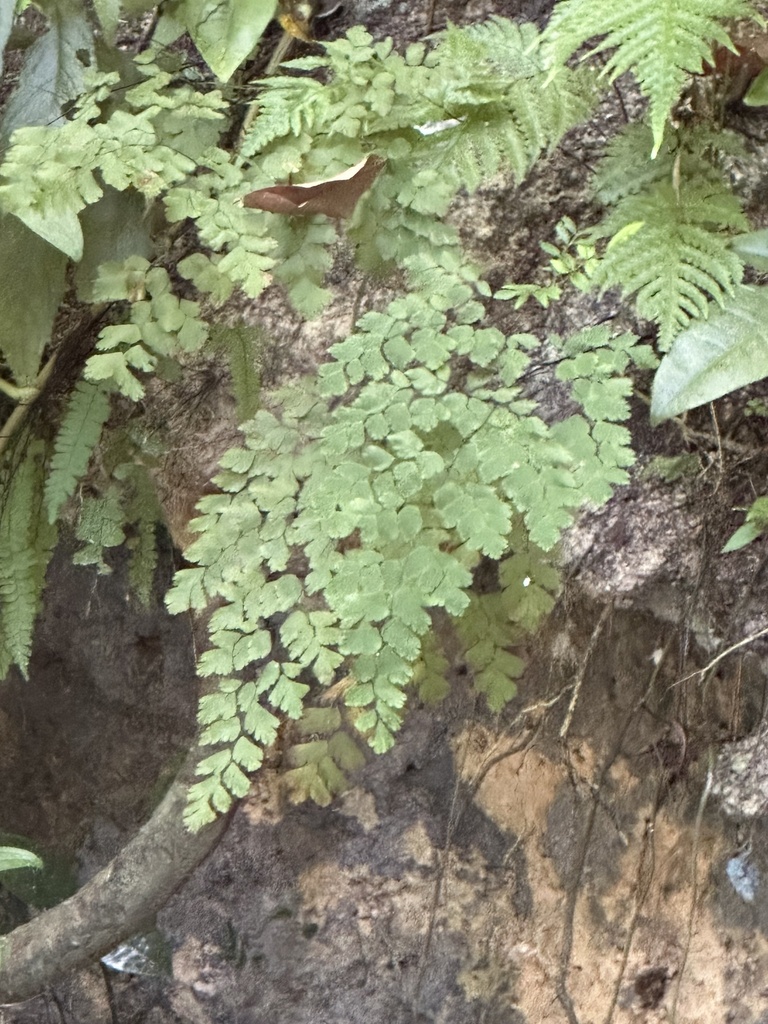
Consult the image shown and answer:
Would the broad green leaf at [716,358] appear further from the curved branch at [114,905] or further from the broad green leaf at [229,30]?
the curved branch at [114,905]

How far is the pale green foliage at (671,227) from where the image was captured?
138 centimetres

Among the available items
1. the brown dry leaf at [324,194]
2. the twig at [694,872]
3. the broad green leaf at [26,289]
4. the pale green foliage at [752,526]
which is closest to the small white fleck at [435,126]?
the brown dry leaf at [324,194]

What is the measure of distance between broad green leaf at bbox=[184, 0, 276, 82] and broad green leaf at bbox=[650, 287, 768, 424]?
83cm

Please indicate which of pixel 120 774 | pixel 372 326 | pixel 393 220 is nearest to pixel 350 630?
pixel 372 326

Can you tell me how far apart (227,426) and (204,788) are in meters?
0.75

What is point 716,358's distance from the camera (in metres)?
1.36

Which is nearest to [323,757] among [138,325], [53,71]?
[138,325]

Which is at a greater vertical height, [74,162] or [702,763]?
[74,162]

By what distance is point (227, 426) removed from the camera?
184 cm

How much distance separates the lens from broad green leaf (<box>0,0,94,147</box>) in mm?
1560

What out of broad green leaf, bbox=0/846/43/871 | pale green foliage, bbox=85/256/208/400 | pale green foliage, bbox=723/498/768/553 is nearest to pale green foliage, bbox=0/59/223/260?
pale green foliage, bbox=85/256/208/400

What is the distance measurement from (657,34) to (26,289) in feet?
3.49

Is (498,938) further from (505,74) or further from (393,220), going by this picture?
(505,74)

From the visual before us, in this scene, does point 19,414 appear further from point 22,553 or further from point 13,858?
point 13,858
